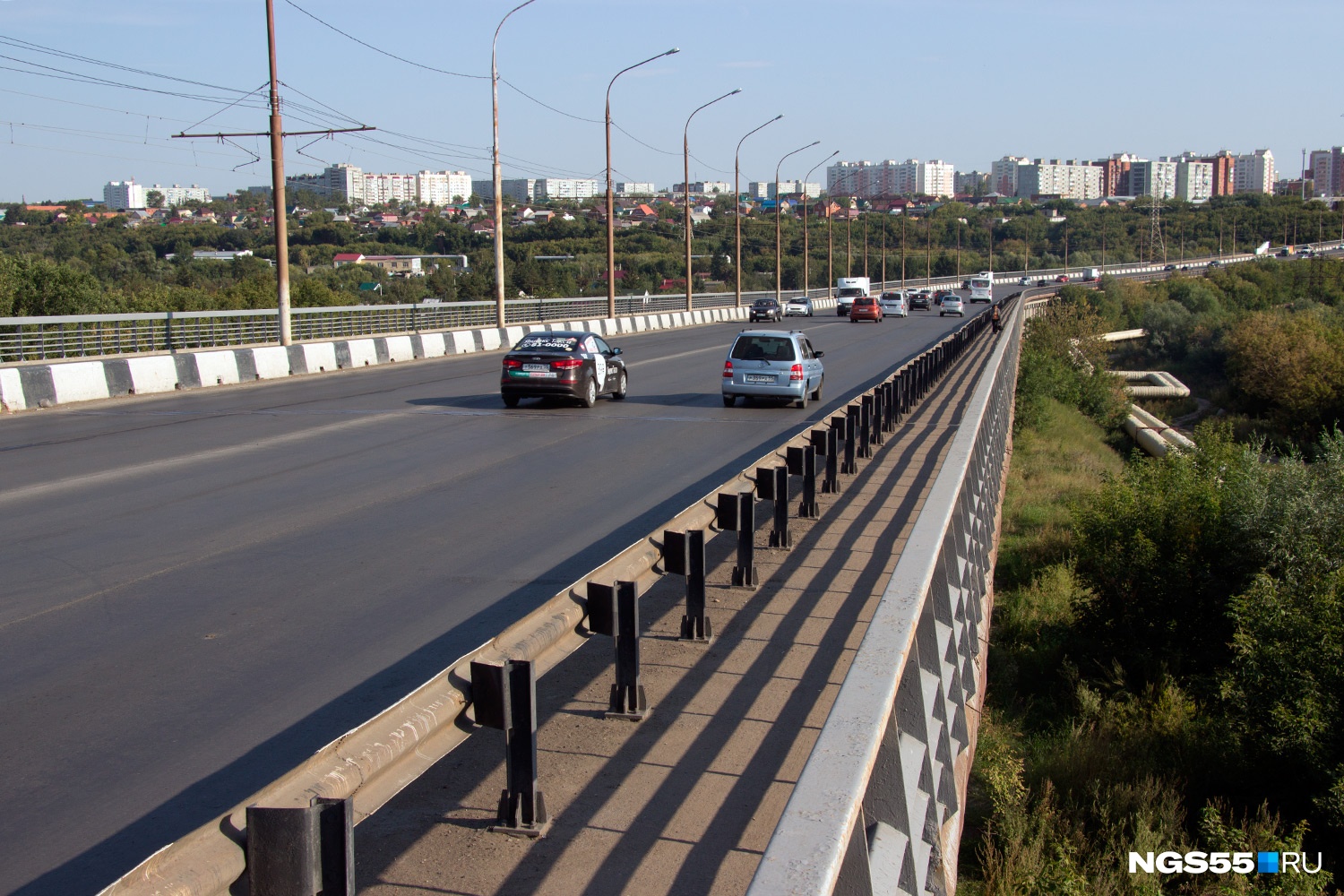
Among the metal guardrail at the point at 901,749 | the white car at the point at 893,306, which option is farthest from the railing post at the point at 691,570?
the white car at the point at 893,306

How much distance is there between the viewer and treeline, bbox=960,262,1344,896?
6.73 metres

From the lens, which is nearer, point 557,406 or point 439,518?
point 439,518

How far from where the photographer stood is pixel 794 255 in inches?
6348

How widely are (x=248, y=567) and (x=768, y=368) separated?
1468 centimetres

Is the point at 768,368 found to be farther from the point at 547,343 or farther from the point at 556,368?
the point at 547,343

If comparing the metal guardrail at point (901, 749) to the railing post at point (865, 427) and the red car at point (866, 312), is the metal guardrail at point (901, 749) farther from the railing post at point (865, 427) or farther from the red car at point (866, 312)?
the red car at point (866, 312)

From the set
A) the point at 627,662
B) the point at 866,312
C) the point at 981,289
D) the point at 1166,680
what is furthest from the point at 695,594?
the point at 981,289

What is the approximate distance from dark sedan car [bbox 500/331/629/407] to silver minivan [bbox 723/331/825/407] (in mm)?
2498

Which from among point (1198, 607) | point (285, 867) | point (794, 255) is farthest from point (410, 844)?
point (794, 255)

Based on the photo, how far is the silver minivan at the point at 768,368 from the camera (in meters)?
22.8

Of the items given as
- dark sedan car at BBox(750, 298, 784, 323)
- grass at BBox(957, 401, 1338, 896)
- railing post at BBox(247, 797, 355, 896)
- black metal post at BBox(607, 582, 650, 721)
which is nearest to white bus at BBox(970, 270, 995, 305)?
dark sedan car at BBox(750, 298, 784, 323)

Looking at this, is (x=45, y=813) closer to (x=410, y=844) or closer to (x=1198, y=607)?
(x=410, y=844)

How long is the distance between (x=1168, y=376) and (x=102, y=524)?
217ft

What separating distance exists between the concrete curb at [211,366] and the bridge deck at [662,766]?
1690 centimetres
